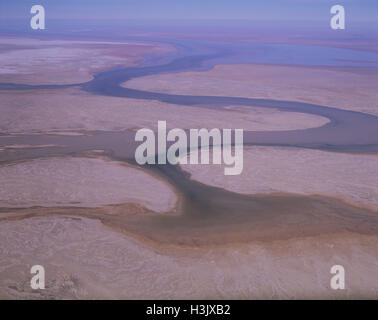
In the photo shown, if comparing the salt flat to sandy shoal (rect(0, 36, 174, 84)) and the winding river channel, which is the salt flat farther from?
sandy shoal (rect(0, 36, 174, 84))

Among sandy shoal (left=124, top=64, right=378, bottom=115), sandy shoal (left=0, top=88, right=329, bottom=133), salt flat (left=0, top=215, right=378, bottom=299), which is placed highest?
sandy shoal (left=124, top=64, right=378, bottom=115)

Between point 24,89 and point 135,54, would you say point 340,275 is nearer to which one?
point 24,89

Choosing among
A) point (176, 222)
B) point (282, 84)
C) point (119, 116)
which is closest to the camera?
point (176, 222)

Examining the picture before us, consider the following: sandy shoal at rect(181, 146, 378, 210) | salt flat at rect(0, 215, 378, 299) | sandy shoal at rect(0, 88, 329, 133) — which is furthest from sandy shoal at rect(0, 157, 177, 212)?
sandy shoal at rect(0, 88, 329, 133)

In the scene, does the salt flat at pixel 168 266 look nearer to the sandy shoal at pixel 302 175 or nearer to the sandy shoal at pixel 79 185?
the sandy shoal at pixel 79 185

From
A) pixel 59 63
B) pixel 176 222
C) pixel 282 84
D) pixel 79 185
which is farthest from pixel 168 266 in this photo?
pixel 59 63

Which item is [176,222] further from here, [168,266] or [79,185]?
[79,185]

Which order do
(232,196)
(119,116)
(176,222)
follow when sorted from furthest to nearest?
(119,116) → (232,196) → (176,222)

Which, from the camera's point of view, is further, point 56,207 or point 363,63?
point 363,63

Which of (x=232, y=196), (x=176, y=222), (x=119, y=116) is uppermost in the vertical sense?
(x=119, y=116)

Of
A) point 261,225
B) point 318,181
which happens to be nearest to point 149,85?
point 318,181
